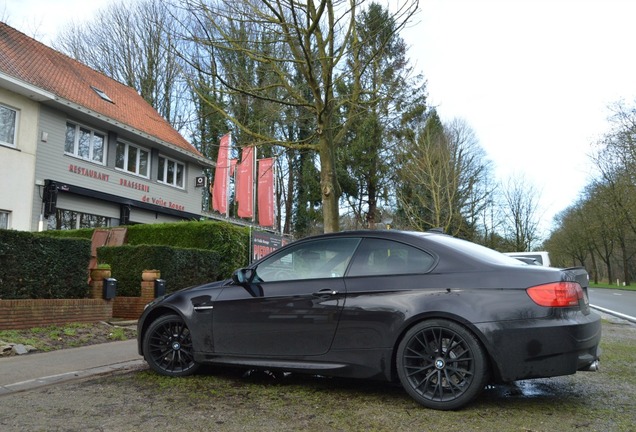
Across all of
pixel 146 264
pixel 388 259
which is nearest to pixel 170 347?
pixel 388 259

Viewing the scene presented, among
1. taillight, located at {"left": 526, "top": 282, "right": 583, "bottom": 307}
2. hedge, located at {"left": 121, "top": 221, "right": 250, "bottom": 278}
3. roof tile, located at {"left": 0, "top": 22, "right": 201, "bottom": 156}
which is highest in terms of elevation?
roof tile, located at {"left": 0, "top": 22, "right": 201, "bottom": 156}

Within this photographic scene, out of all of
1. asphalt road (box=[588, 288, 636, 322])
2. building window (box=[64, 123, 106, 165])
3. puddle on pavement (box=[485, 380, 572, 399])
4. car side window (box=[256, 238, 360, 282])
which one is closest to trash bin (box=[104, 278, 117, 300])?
car side window (box=[256, 238, 360, 282])

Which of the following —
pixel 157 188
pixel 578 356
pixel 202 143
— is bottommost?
pixel 578 356

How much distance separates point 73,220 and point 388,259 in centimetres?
1735

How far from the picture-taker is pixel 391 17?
10.4 metres

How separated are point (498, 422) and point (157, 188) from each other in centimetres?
2147

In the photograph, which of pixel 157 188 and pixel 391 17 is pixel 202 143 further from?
pixel 391 17

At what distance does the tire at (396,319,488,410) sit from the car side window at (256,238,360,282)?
0.94 meters

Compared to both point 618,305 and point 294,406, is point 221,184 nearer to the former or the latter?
point 618,305

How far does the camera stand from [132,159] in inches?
884

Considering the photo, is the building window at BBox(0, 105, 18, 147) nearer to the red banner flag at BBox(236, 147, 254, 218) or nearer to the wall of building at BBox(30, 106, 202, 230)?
the wall of building at BBox(30, 106, 202, 230)

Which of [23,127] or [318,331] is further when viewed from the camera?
[23,127]

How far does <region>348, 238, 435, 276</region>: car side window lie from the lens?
461 centimetres

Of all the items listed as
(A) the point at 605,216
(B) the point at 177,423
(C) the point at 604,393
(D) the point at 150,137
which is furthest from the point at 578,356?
(A) the point at 605,216
